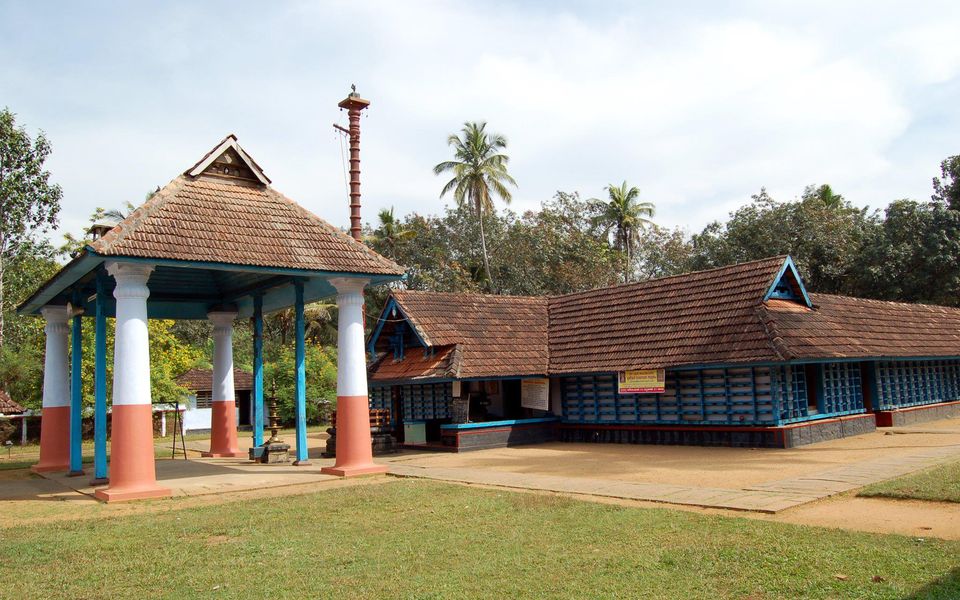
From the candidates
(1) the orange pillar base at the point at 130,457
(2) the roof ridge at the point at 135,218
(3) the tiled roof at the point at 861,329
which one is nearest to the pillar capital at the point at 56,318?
(2) the roof ridge at the point at 135,218

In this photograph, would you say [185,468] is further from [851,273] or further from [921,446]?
[851,273]

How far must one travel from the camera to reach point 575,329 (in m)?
21.2

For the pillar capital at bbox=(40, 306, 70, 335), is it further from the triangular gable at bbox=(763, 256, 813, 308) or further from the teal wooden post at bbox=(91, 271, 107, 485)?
the triangular gable at bbox=(763, 256, 813, 308)

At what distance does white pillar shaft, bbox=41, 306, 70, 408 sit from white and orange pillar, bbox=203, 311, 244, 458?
3225 mm

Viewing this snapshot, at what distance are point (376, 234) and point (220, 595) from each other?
121 feet

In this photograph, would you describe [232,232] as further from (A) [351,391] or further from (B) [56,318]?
→ (B) [56,318]

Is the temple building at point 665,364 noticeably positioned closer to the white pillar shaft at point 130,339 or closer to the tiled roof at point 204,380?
the white pillar shaft at point 130,339

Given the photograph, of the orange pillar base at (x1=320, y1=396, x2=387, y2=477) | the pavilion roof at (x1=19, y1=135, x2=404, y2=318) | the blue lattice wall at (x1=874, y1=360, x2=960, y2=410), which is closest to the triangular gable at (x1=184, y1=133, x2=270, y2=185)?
the pavilion roof at (x1=19, y1=135, x2=404, y2=318)

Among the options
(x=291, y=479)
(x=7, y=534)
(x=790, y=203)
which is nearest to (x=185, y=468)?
(x=291, y=479)

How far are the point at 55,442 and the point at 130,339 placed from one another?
735 cm

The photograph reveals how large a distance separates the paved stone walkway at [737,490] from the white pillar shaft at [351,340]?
6.03ft

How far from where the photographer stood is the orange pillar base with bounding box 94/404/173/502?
11.4m

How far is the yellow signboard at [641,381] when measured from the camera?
17625mm

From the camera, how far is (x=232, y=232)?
1330cm
